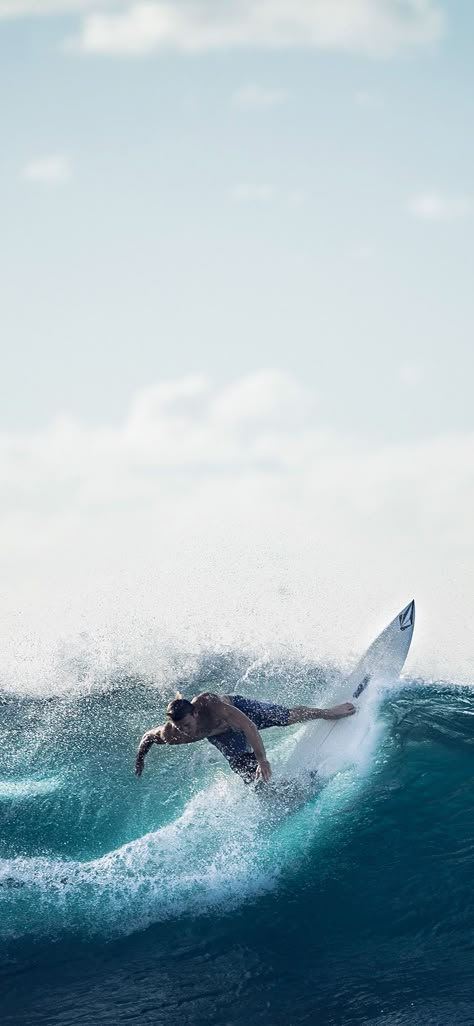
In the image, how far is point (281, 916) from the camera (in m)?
5.98

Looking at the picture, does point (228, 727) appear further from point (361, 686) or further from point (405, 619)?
point (405, 619)

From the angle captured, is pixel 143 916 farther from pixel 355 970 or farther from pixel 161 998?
pixel 355 970

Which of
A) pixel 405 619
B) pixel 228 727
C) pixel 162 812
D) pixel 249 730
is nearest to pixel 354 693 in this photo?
pixel 405 619

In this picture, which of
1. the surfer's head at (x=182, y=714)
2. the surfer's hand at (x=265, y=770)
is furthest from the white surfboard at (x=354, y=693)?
the surfer's head at (x=182, y=714)

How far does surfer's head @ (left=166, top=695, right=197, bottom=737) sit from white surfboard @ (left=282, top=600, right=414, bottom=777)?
1.35 m

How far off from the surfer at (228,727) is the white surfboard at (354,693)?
357 mm

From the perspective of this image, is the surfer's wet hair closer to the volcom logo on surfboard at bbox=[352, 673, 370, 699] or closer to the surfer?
the surfer

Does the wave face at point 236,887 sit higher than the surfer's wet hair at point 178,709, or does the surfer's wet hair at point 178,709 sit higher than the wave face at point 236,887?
the surfer's wet hair at point 178,709

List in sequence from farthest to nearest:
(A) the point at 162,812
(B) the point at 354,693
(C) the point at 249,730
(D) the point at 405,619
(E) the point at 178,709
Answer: (D) the point at 405,619
(B) the point at 354,693
(A) the point at 162,812
(C) the point at 249,730
(E) the point at 178,709

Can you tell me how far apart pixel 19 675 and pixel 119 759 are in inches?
110

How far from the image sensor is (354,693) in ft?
27.6

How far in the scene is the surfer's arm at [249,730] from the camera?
6.48m

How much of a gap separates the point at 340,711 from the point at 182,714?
88.0 inches

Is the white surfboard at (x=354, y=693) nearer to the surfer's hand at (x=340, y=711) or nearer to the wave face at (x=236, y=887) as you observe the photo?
the surfer's hand at (x=340, y=711)
